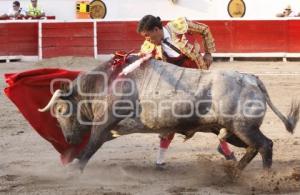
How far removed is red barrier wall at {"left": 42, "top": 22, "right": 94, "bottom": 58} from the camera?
12.8 metres

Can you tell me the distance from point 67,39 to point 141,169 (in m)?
7.97

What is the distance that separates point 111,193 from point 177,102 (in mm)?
742

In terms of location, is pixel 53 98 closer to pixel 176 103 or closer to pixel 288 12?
pixel 176 103

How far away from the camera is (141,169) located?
511cm

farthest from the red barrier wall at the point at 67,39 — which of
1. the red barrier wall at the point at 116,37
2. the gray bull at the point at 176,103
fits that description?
the gray bull at the point at 176,103

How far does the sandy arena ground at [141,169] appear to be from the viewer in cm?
450

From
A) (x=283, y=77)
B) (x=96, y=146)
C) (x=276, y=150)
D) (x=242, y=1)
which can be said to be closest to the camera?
(x=96, y=146)

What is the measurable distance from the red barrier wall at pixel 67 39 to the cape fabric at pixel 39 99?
7.73 metres

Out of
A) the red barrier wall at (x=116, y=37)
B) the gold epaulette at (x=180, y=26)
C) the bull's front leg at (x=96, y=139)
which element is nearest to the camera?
the bull's front leg at (x=96, y=139)

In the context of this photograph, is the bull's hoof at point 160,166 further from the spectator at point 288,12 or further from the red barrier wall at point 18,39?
the spectator at point 288,12

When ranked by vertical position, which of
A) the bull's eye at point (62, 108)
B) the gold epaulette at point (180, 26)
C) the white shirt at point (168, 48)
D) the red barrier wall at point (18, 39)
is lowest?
the red barrier wall at point (18, 39)

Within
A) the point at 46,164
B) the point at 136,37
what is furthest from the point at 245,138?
the point at 136,37

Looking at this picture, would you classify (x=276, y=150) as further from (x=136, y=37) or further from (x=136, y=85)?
(x=136, y=37)

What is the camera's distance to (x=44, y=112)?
5023 millimetres
